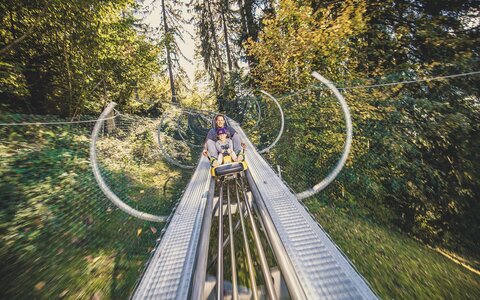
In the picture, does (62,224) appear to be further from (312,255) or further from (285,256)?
(312,255)

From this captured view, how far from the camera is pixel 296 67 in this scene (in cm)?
558

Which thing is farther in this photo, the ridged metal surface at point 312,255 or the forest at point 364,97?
the forest at point 364,97

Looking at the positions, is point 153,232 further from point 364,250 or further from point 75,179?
point 364,250

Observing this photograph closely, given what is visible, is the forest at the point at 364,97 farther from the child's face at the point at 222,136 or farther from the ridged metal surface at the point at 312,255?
the child's face at the point at 222,136

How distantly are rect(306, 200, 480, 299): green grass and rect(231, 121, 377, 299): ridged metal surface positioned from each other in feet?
3.99

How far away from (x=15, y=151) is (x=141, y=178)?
235 cm

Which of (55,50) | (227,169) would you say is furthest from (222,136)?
(55,50)

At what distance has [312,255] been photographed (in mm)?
1584

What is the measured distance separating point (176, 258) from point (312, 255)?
1060 millimetres

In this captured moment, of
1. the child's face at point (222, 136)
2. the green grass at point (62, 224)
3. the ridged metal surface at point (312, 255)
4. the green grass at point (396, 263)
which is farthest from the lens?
the child's face at point (222, 136)

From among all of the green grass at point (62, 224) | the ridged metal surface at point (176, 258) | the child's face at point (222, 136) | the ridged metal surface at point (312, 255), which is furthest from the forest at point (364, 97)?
the ridged metal surface at point (176, 258)

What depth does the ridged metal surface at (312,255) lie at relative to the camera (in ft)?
4.22

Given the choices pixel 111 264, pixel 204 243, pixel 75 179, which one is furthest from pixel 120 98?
pixel 204 243

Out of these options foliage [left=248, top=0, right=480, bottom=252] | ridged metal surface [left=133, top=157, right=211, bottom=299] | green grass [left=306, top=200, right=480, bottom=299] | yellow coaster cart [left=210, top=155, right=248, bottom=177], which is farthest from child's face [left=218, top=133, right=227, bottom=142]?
green grass [left=306, top=200, right=480, bottom=299]
